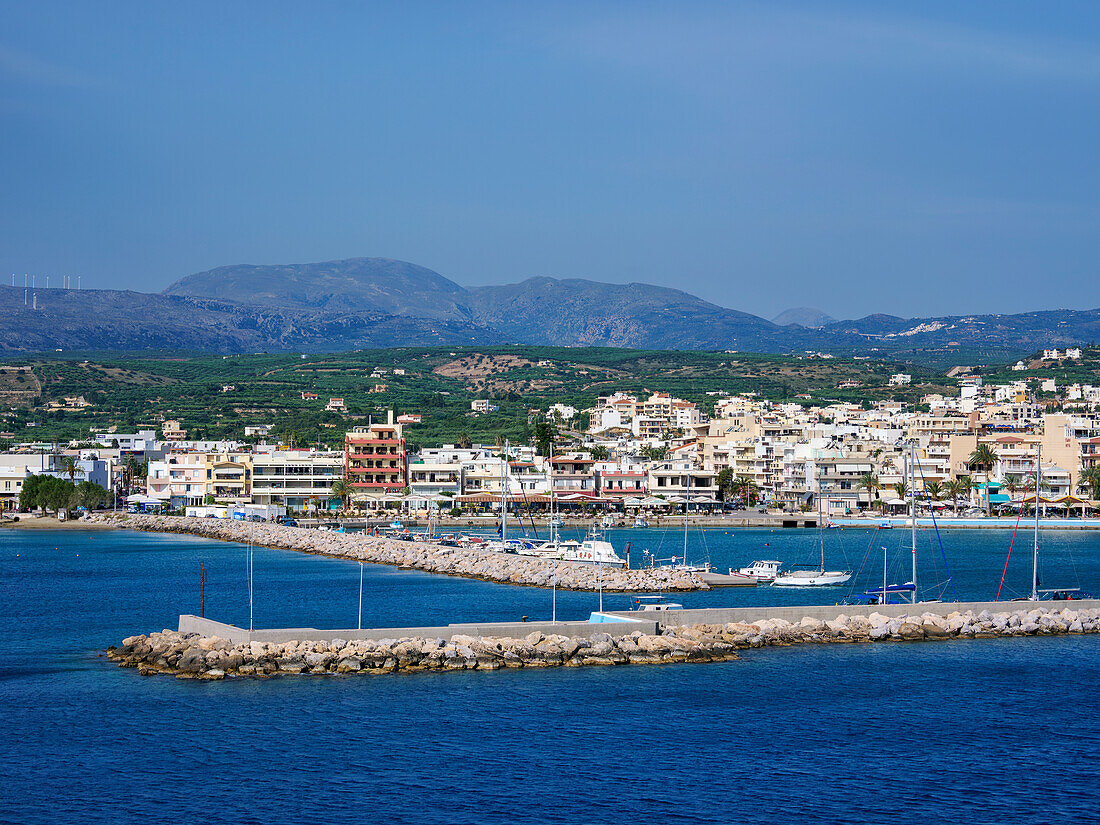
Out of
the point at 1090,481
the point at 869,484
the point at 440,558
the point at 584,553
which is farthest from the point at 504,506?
the point at 1090,481

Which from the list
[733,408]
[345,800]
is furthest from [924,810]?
[733,408]

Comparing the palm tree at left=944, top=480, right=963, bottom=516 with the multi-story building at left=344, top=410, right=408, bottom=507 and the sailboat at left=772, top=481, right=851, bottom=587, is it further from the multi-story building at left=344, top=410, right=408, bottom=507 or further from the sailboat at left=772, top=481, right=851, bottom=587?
the sailboat at left=772, top=481, right=851, bottom=587

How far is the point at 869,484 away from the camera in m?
93.9

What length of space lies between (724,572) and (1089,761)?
30651 millimetres

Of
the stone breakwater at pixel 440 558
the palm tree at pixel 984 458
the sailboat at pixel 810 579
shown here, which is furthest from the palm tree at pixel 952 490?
the sailboat at pixel 810 579

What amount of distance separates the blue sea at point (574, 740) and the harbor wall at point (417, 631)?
169 cm

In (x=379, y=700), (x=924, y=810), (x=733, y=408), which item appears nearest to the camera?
(x=924, y=810)

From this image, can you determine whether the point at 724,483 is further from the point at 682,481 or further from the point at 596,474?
the point at 596,474

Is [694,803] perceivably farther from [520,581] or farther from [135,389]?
[135,389]

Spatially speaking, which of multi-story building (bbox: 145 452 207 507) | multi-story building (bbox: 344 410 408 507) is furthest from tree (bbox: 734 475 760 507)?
multi-story building (bbox: 145 452 207 507)

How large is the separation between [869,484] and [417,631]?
6860cm

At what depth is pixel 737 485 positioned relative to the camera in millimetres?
98250

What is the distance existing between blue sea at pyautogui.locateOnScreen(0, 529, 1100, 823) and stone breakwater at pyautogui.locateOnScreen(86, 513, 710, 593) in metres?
11.8

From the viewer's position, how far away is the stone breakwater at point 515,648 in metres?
28.1
